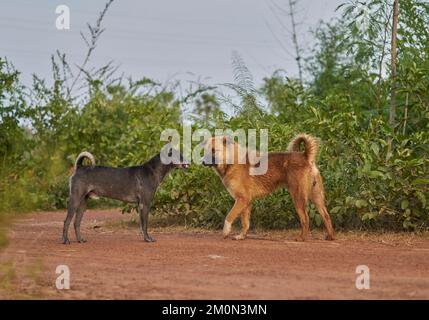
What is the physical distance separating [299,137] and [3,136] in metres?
8.03

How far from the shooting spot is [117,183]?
35.1ft

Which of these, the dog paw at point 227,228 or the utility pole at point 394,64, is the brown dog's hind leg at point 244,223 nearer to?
the dog paw at point 227,228

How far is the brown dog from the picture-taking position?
10.4 metres

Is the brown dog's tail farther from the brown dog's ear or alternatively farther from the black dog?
the black dog

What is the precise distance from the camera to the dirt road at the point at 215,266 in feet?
21.4

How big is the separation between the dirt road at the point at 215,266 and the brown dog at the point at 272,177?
15.5 inches

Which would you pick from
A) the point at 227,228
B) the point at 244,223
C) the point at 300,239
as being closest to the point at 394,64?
the point at 300,239

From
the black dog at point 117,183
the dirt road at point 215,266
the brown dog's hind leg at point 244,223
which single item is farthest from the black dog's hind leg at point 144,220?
the brown dog's hind leg at point 244,223

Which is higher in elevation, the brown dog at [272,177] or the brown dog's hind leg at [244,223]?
the brown dog at [272,177]

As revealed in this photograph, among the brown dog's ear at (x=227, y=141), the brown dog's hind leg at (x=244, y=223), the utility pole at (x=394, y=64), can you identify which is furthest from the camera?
the utility pole at (x=394, y=64)

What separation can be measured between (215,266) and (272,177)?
2.95 meters

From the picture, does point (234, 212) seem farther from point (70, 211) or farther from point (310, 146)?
point (70, 211)

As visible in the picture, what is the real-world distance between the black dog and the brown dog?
0.58 metres
